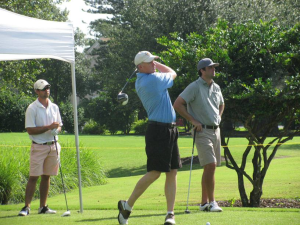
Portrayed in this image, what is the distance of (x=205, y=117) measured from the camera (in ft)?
23.9

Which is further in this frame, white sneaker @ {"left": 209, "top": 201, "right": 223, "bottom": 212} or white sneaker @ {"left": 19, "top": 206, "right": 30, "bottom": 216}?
white sneaker @ {"left": 19, "top": 206, "right": 30, "bottom": 216}

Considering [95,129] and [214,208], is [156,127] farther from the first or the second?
[95,129]

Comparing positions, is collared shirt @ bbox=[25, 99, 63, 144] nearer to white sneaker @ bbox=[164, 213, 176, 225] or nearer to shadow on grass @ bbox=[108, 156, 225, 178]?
white sneaker @ bbox=[164, 213, 176, 225]

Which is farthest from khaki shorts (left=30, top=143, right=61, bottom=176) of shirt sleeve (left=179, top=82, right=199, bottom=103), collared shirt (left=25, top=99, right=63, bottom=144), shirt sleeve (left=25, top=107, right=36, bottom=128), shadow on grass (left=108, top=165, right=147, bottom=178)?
shadow on grass (left=108, top=165, right=147, bottom=178)

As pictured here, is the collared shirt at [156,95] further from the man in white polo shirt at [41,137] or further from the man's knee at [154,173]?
the man in white polo shirt at [41,137]

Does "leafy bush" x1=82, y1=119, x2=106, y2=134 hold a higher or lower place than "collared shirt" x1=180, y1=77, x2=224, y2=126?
lower

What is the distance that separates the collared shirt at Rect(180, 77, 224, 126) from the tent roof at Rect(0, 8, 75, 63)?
6.48 feet

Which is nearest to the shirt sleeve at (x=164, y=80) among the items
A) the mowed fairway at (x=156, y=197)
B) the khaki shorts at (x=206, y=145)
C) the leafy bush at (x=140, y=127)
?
the khaki shorts at (x=206, y=145)

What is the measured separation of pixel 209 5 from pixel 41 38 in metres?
21.2

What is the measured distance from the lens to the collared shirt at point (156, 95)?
6230 millimetres

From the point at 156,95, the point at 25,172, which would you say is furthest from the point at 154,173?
the point at 25,172

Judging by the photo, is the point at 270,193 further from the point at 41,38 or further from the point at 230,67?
the point at 41,38

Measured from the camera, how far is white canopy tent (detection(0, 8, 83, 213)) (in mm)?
7293

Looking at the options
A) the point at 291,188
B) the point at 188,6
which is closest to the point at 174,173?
the point at 291,188
